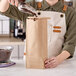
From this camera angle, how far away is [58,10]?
4.69 ft

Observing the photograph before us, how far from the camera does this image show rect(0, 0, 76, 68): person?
108 centimetres

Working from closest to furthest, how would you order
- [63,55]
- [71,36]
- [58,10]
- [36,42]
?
[36,42] < [63,55] < [71,36] < [58,10]

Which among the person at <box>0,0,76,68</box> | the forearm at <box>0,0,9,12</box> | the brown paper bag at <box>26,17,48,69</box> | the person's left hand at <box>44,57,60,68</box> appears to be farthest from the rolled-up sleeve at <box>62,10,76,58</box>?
the forearm at <box>0,0,9,12</box>

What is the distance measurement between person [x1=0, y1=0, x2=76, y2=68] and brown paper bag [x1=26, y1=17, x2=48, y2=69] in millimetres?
55

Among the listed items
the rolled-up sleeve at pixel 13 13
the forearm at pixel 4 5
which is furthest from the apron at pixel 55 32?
the forearm at pixel 4 5

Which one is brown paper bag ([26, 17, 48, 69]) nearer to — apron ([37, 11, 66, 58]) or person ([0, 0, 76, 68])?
person ([0, 0, 76, 68])

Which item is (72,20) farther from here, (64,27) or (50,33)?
(50,33)

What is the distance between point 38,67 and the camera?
0.96 meters

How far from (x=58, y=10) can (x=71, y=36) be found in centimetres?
25

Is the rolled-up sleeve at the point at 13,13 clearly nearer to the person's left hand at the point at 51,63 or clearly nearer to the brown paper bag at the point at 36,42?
the brown paper bag at the point at 36,42

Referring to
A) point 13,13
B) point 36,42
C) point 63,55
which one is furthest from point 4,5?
point 63,55

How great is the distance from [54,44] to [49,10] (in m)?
0.28

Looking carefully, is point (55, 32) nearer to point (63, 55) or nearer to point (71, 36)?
point (71, 36)

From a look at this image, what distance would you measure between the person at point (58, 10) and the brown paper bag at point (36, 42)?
0.18 feet
